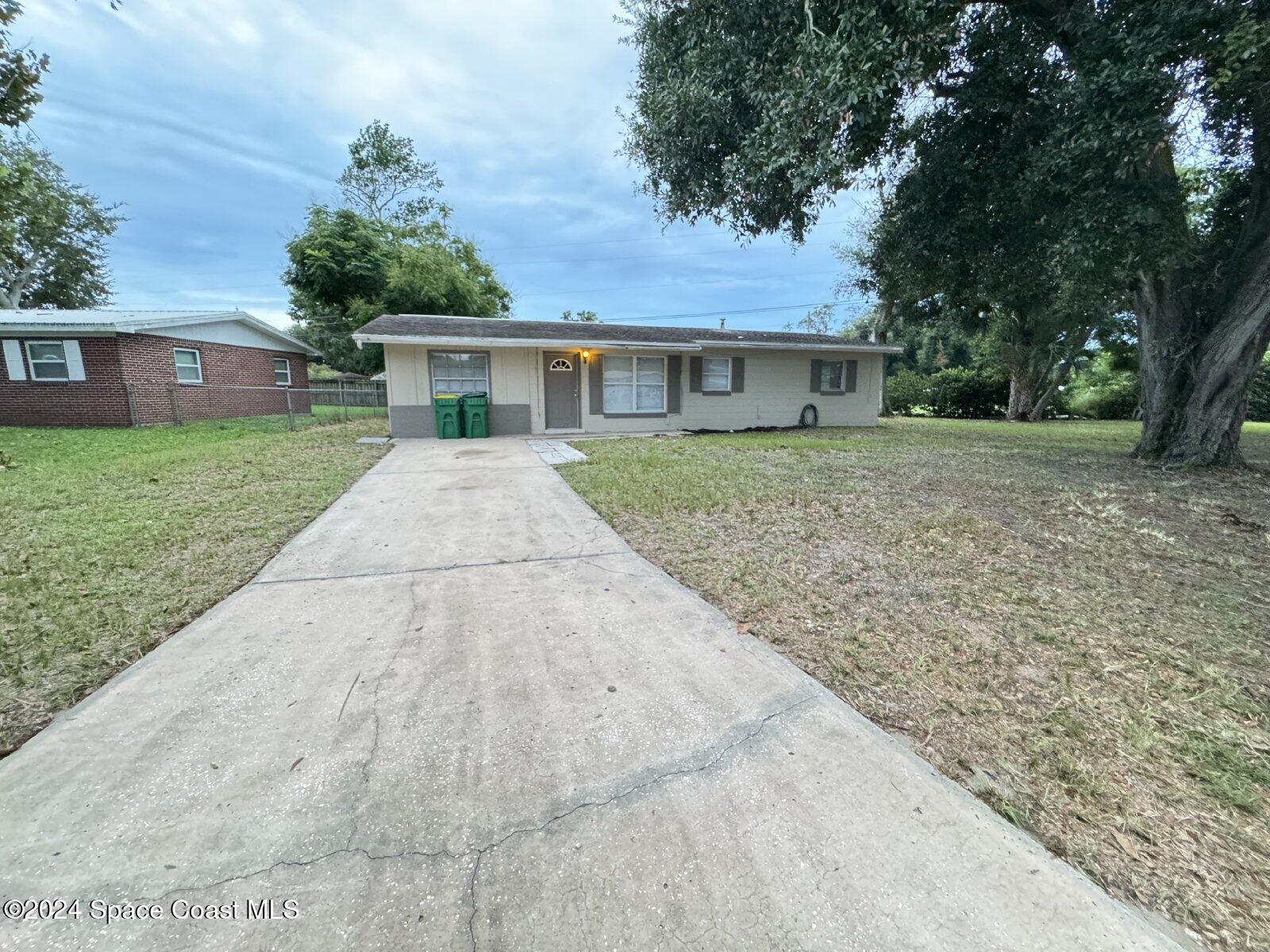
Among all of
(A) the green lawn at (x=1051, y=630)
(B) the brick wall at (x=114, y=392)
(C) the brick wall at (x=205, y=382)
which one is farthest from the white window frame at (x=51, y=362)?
(A) the green lawn at (x=1051, y=630)

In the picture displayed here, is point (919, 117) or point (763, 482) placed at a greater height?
point (919, 117)

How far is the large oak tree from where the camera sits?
5.22 meters

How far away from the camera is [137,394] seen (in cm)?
1366

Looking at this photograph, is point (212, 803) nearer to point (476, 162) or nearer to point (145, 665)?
point (145, 665)

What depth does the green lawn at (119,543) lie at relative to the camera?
2.50 metres

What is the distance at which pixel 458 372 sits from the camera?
39.0 ft

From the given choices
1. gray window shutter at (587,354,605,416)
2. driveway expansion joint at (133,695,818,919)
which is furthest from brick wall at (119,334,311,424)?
driveway expansion joint at (133,695,818,919)

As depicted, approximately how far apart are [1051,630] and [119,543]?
6.76m

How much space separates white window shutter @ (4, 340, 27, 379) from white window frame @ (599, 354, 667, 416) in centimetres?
1508

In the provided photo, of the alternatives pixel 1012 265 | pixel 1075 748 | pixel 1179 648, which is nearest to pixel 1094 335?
pixel 1012 265

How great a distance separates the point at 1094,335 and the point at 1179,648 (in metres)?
24.4

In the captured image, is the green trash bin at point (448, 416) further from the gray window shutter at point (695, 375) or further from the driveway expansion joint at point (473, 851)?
the driveway expansion joint at point (473, 851)

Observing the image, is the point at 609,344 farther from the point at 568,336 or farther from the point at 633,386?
the point at 633,386

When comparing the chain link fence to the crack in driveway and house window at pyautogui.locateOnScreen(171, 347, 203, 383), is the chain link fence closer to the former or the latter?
house window at pyautogui.locateOnScreen(171, 347, 203, 383)
